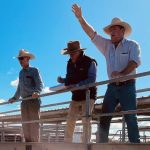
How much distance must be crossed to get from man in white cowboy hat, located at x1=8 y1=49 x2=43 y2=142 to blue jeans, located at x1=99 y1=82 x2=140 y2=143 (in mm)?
1985

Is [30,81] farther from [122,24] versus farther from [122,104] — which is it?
[122,104]

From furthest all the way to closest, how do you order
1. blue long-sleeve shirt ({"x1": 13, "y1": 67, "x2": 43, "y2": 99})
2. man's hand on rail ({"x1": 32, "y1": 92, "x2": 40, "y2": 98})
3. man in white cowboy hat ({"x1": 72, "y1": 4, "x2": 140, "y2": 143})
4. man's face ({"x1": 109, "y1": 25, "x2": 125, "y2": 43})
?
blue long-sleeve shirt ({"x1": 13, "y1": 67, "x2": 43, "y2": 99}) → man's hand on rail ({"x1": 32, "y1": 92, "x2": 40, "y2": 98}) → man's face ({"x1": 109, "y1": 25, "x2": 125, "y2": 43}) → man in white cowboy hat ({"x1": 72, "y1": 4, "x2": 140, "y2": 143})

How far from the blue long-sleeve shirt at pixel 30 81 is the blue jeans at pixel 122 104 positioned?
86.1 inches

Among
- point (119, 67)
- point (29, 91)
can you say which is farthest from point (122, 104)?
point (29, 91)

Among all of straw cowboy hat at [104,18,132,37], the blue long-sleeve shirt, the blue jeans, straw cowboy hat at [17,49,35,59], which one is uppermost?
straw cowboy hat at [17,49,35,59]

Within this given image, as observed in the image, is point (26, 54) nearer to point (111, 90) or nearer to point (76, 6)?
point (76, 6)

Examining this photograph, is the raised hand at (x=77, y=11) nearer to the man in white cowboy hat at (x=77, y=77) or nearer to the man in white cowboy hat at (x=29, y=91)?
the man in white cowboy hat at (x=77, y=77)

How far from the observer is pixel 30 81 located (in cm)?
708

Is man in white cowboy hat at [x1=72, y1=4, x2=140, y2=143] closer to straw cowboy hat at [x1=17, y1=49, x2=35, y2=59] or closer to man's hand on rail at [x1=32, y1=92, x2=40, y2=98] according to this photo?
man's hand on rail at [x1=32, y1=92, x2=40, y2=98]

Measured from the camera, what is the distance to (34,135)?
679cm

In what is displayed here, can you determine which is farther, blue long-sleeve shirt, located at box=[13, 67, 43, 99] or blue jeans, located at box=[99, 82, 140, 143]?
blue long-sleeve shirt, located at box=[13, 67, 43, 99]

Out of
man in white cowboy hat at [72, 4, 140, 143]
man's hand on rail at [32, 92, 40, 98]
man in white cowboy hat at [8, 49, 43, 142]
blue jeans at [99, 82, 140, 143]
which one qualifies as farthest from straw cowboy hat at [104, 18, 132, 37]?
man in white cowboy hat at [8, 49, 43, 142]

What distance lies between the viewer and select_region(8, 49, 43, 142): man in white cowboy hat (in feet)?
22.5

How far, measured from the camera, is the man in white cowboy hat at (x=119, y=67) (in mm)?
4758
